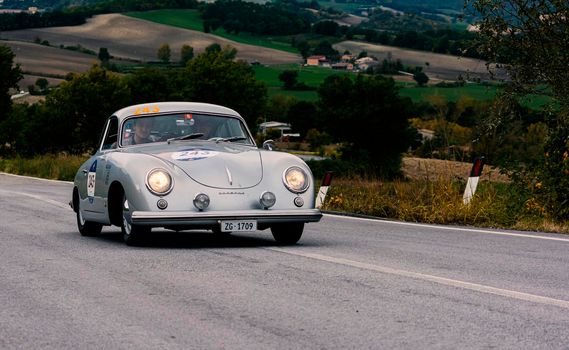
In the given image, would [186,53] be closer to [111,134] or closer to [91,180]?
[111,134]

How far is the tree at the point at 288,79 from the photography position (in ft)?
506

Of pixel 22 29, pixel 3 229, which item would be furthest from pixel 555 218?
pixel 22 29

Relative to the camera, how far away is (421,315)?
7.32m

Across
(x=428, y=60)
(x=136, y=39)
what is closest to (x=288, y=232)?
(x=428, y=60)

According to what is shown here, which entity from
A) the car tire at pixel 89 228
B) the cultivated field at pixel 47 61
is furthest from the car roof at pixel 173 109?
the cultivated field at pixel 47 61

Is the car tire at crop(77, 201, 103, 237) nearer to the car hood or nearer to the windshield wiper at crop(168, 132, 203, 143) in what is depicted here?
the windshield wiper at crop(168, 132, 203, 143)

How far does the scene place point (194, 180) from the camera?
460 inches

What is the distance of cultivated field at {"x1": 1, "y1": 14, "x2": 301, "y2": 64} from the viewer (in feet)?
575

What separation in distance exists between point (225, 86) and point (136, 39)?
57.5 meters

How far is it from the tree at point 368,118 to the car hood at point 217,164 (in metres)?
103

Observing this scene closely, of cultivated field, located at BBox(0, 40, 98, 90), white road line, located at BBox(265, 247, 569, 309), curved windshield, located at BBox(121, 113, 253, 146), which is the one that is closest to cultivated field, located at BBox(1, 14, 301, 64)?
cultivated field, located at BBox(0, 40, 98, 90)

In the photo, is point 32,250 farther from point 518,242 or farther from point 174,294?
point 518,242

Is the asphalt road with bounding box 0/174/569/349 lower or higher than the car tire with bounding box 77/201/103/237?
higher

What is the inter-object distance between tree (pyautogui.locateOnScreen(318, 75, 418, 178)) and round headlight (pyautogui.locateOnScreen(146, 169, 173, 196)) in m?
104
